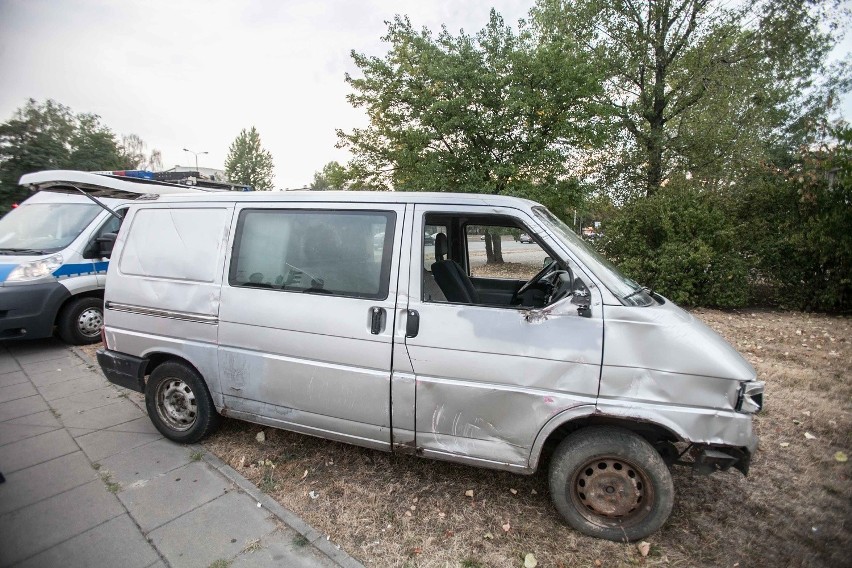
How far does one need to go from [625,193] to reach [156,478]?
14.0 m

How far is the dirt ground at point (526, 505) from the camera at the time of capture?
7.90ft

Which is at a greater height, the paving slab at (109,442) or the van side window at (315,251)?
the van side window at (315,251)

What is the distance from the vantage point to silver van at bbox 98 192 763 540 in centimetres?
231

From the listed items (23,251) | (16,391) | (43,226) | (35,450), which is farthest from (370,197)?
(43,226)

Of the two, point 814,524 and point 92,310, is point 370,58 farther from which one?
point 814,524

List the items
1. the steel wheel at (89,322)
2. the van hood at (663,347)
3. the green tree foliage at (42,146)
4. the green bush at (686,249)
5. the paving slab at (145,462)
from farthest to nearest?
the green tree foliage at (42,146), the green bush at (686,249), the steel wheel at (89,322), the paving slab at (145,462), the van hood at (663,347)

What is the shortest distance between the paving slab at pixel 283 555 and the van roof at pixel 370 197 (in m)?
2.27

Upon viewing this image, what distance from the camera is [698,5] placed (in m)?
11.9

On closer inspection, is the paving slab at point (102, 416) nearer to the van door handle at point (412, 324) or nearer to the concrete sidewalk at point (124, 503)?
the concrete sidewalk at point (124, 503)

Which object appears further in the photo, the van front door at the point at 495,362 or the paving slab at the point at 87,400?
the paving slab at the point at 87,400

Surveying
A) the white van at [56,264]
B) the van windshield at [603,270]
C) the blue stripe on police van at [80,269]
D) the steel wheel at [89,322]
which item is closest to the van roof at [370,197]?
the van windshield at [603,270]

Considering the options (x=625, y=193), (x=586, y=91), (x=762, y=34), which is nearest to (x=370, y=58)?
(x=586, y=91)

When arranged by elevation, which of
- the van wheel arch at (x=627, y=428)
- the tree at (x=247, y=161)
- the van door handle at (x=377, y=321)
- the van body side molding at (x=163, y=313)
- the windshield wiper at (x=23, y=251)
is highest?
the tree at (x=247, y=161)

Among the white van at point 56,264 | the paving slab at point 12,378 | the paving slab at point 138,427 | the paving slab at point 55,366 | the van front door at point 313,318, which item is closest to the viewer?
the van front door at point 313,318
